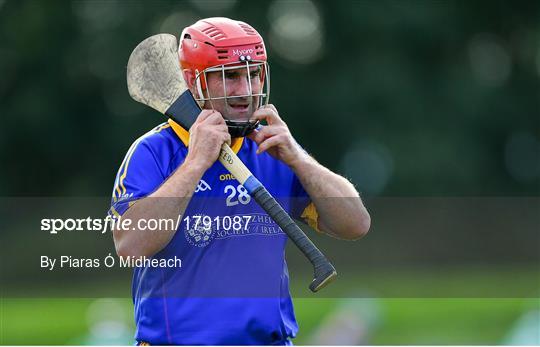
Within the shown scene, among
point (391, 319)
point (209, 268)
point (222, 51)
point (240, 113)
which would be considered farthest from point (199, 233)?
point (391, 319)

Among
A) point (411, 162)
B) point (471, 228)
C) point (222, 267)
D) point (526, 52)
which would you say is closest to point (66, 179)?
point (411, 162)

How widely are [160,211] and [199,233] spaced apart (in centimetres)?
18

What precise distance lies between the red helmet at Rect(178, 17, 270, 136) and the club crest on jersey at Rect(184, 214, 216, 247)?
373 mm

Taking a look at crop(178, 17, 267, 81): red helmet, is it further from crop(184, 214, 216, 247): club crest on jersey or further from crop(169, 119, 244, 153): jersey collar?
crop(184, 214, 216, 247): club crest on jersey

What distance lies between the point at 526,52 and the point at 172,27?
24.1 ft

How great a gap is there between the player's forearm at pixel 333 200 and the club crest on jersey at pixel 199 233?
0.39 metres

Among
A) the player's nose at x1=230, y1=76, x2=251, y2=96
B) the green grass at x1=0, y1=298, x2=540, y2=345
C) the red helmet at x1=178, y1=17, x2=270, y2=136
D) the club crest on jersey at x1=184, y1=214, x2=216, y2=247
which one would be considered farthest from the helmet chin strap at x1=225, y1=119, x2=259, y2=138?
the green grass at x1=0, y1=298, x2=540, y2=345

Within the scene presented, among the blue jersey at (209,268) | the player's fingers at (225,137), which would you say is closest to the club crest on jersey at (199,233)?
the blue jersey at (209,268)

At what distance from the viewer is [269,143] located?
11.9 ft

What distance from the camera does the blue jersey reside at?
3570 millimetres

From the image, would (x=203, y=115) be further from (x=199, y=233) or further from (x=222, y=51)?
(x=199, y=233)

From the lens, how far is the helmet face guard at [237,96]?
12.0 feet

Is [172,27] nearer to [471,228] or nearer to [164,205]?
[471,228]

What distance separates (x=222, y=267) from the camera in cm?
361
